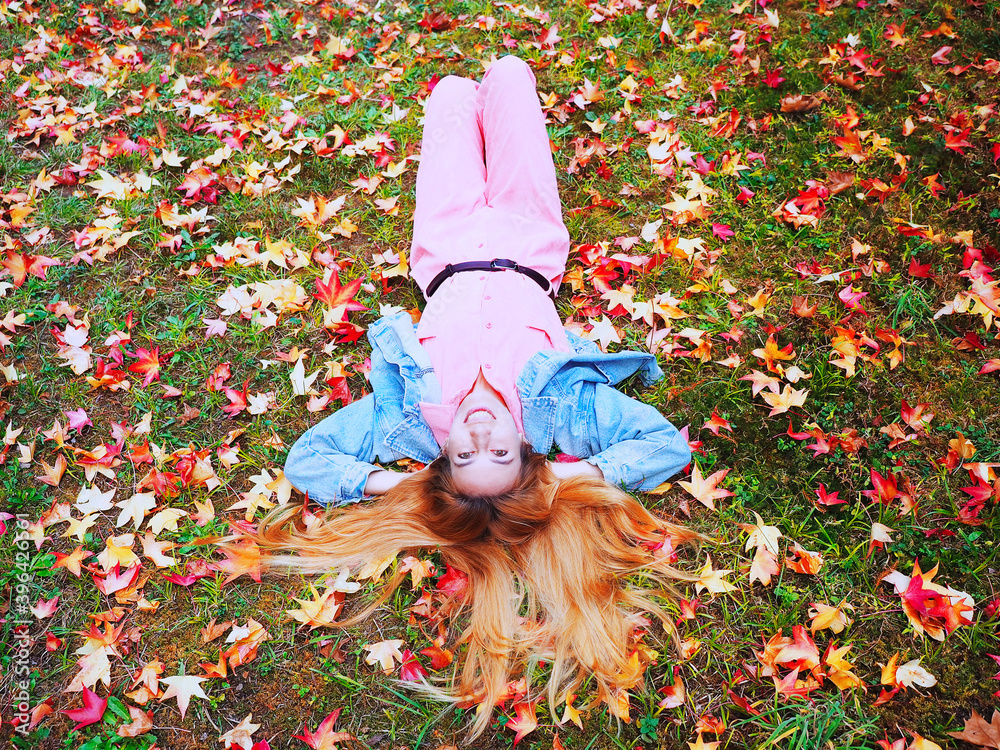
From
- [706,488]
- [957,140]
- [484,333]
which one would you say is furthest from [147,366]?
[957,140]

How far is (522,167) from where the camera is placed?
3.46 meters

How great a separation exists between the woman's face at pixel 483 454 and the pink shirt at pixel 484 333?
0.22 metres

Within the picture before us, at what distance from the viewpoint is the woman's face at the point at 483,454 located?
2.73 meters

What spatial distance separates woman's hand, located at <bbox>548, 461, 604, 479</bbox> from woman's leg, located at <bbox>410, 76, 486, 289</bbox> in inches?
49.8

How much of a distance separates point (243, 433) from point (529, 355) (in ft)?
5.42

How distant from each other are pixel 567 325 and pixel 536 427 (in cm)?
76

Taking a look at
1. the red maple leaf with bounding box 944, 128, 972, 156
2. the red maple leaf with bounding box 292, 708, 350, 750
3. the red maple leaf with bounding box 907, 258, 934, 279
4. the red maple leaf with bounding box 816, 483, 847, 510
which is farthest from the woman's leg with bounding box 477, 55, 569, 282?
the red maple leaf with bounding box 292, 708, 350, 750

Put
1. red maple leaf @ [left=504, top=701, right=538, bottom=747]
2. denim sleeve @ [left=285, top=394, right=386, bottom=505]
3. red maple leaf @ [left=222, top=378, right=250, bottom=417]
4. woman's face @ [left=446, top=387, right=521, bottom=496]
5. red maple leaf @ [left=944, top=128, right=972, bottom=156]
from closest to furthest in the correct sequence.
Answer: red maple leaf @ [left=504, top=701, right=538, bottom=747], woman's face @ [left=446, top=387, right=521, bottom=496], denim sleeve @ [left=285, top=394, right=386, bottom=505], red maple leaf @ [left=222, top=378, right=250, bottom=417], red maple leaf @ [left=944, top=128, right=972, bottom=156]

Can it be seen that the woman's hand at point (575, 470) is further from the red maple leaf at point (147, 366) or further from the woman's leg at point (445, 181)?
the red maple leaf at point (147, 366)

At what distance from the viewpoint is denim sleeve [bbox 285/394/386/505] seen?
3.04m

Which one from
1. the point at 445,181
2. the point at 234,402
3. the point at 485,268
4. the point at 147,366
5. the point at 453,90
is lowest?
the point at 234,402

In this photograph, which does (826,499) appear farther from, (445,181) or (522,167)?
(445,181)

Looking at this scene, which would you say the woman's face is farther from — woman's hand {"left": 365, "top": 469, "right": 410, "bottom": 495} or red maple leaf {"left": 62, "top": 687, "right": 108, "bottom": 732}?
red maple leaf {"left": 62, "top": 687, "right": 108, "bottom": 732}

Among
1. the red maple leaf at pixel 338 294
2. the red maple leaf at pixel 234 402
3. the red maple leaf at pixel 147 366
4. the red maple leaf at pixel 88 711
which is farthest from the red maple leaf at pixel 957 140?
the red maple leaf at pixel 88 711
